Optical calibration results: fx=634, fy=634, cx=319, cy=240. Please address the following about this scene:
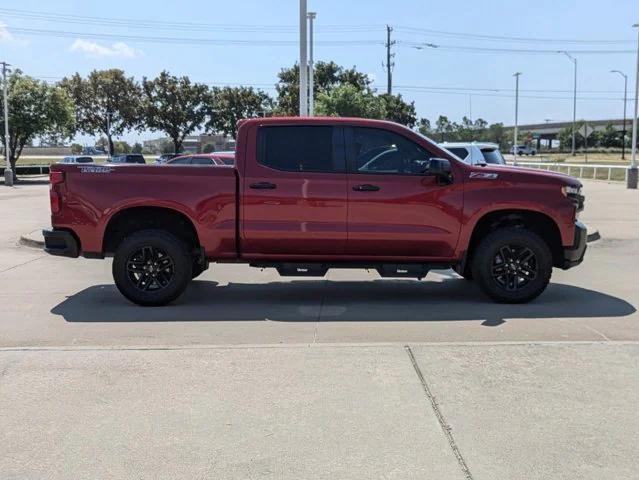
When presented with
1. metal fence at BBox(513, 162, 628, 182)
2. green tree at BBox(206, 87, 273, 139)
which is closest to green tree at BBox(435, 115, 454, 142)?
green tree at BBox(206, 87, 273, 139)

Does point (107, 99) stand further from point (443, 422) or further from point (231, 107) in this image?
point (443, 422)

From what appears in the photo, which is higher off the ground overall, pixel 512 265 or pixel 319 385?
pixel 512 265

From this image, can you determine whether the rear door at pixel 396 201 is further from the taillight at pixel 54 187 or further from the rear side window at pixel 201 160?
the rear side window at pixel 201 160

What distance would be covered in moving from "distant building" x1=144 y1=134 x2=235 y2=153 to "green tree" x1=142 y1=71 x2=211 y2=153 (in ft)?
17.1

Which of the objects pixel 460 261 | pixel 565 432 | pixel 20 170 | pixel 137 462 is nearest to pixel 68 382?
pixel 137 462

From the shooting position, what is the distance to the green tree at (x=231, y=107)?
226 feet

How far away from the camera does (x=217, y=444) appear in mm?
3789

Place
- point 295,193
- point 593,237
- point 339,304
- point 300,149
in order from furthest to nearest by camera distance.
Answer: point 593,237
point 339,304
point 300,149
point 295,193

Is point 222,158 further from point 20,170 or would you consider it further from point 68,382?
point 20,170

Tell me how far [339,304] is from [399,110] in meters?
59.9

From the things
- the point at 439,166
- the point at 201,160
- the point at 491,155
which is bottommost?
the point at 439,166

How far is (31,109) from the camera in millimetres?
40500

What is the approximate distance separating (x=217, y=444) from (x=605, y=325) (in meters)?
4.38

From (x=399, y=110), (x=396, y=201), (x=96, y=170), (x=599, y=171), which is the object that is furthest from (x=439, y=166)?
(x=399, y=110)
